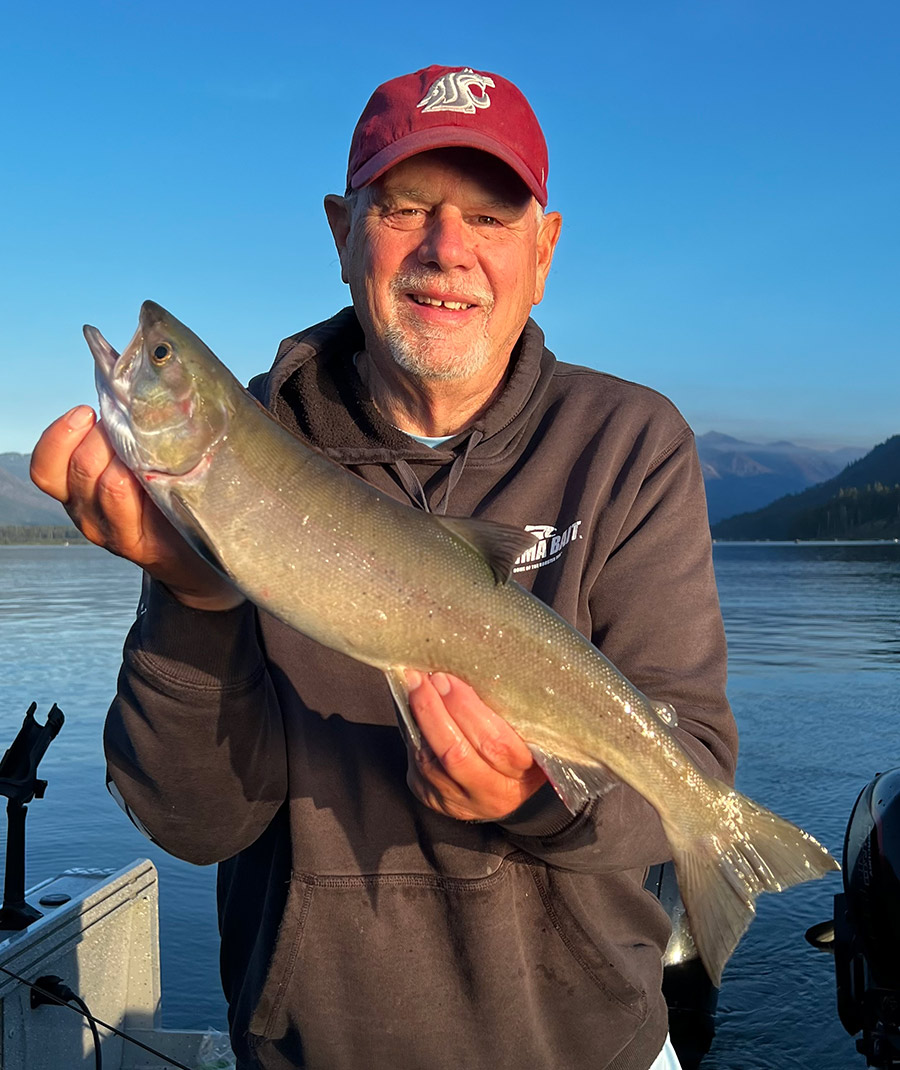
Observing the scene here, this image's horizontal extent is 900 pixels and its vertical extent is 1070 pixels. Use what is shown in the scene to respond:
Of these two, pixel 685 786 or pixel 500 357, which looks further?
pixel 500 357

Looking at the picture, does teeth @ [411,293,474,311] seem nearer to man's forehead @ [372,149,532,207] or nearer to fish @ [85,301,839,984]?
man's forehead @ [372,149,532,207]

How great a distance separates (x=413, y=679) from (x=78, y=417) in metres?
1.13

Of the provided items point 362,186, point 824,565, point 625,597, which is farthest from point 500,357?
point 824,565

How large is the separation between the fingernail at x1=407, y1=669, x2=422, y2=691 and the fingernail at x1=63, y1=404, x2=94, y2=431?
1.09m

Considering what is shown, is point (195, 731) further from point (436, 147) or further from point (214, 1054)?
point (214, 1054)

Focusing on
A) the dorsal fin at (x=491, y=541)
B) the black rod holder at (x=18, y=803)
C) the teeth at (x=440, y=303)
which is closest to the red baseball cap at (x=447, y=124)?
the teeth at (x=440, y=303)

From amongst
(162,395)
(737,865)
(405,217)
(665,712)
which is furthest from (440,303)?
(737,865)

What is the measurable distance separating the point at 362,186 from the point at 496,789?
2.05m

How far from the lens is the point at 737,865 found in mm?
2777

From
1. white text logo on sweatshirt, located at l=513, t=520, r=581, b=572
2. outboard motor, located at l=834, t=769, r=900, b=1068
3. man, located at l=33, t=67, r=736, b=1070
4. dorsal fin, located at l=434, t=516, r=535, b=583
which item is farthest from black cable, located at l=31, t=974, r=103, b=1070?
outboard motor, located at l=834, t=769, r=900, b=1068

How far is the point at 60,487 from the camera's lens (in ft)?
8.55

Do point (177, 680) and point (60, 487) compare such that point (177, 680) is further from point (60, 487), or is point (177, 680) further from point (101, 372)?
point (101, 372)

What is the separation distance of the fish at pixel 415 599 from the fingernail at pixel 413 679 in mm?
17

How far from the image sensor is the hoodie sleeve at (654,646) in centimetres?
277
